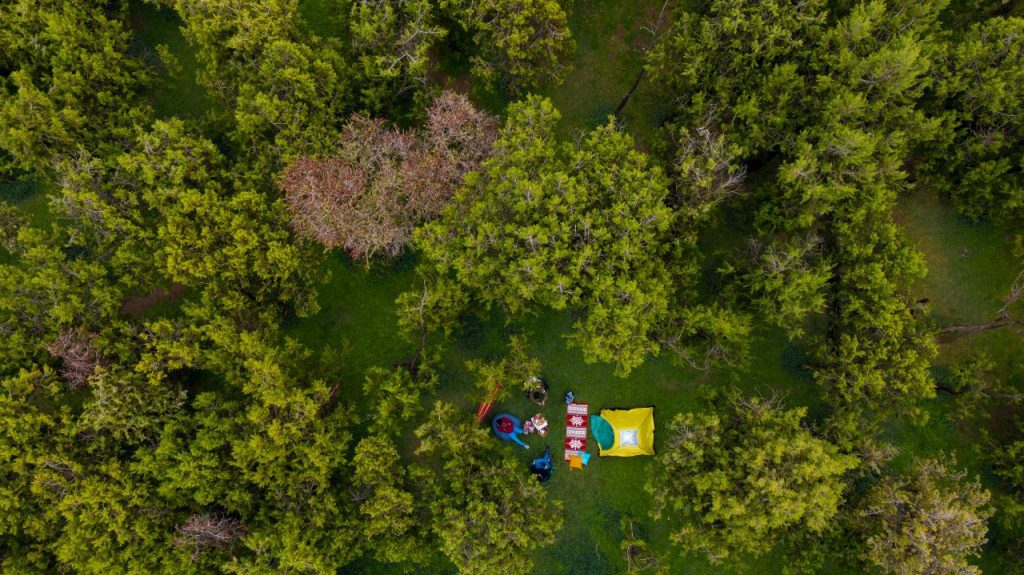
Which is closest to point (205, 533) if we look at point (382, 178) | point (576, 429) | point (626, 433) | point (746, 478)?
point (382, 178)

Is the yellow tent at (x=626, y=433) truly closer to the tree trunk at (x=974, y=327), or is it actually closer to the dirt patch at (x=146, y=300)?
the tree trunk at (x=974, y=327)

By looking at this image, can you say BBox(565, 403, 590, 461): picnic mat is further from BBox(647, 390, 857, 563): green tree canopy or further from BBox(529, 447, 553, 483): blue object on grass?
BBox(647, 390, 857, 563): green tree canopy

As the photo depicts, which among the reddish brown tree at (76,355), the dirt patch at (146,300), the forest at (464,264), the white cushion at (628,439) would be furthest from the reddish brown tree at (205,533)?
the white cushion at (628,439)

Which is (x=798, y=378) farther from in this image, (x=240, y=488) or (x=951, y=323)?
(x=240, y=488)

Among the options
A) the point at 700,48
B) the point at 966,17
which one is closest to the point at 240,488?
the point at 700,48

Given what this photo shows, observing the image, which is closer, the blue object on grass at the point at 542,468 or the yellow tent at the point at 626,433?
the yellow tent at the point at 626,433

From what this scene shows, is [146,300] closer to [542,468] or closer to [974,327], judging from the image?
[542,468]

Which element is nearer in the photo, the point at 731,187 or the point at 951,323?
the point at 731,187
